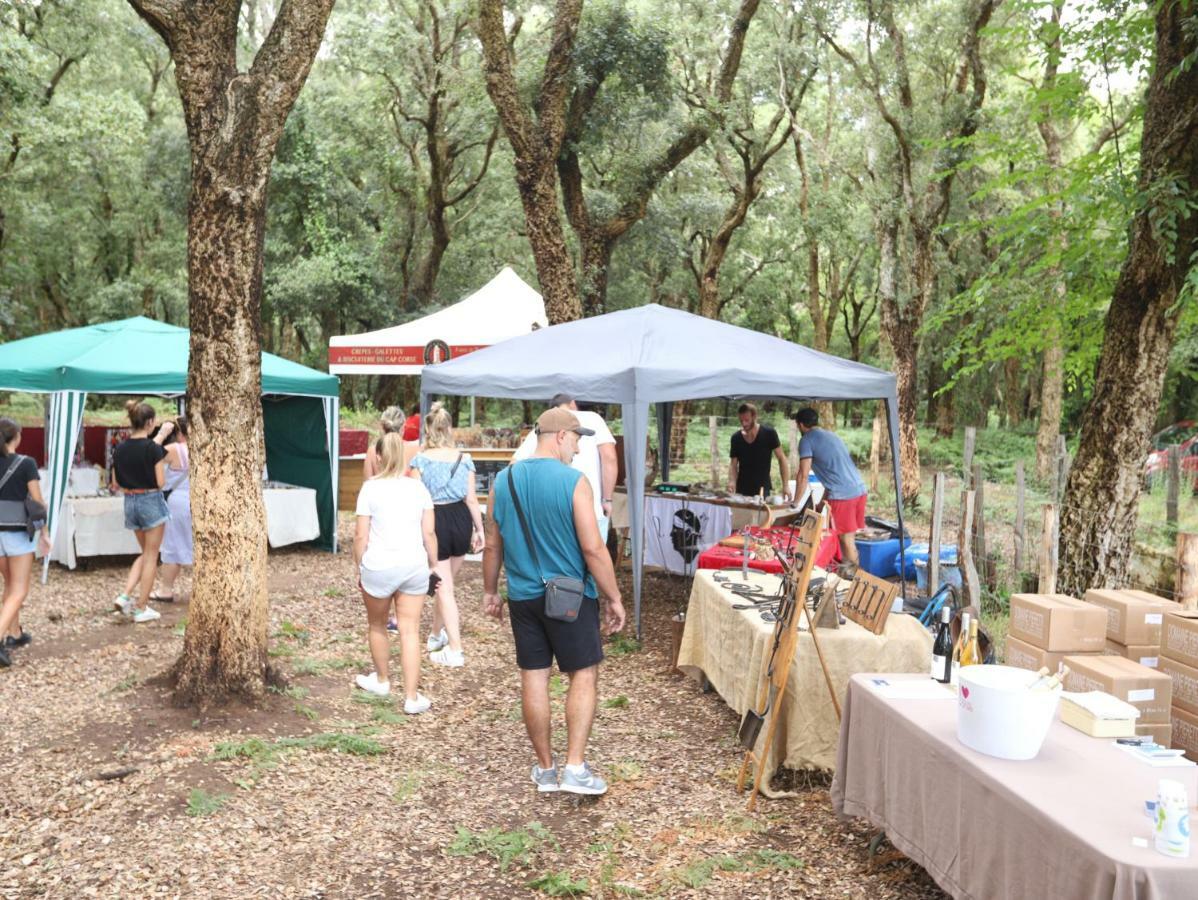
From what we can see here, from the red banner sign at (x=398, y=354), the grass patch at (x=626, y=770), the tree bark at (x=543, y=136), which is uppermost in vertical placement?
the tree bark at (x=543, y=136)

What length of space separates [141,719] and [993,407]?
37667 millimetres

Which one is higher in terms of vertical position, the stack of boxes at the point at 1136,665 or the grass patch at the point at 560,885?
the stack of boxes at the point at 1136,665

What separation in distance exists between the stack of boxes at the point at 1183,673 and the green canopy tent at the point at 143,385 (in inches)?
338

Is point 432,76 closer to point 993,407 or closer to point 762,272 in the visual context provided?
point 762,272

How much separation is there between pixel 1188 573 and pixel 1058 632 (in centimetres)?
157

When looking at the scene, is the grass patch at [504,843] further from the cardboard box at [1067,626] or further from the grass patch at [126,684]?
the grass patch at [126,684]

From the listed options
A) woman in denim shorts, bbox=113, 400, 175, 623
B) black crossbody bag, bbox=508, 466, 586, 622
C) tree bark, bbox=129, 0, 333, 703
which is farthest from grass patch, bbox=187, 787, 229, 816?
woman in denim shorts, bbox=113, 400, 175, 623

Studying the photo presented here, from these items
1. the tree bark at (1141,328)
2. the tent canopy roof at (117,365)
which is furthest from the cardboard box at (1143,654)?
the tent canopy roof at (117,365)

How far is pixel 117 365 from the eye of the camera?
9.55 metres

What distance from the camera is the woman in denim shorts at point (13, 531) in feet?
20.2

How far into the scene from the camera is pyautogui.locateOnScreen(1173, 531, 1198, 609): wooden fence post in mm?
4996

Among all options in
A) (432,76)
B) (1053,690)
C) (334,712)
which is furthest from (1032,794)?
(432,76)

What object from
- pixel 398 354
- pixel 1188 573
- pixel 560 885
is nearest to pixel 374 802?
pixel 560 885

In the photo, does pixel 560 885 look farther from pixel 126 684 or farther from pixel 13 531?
pixel 13 531
